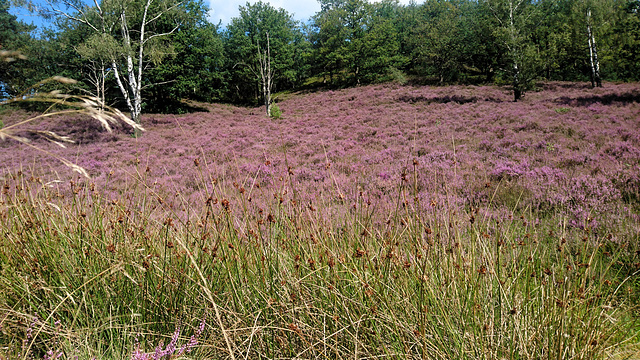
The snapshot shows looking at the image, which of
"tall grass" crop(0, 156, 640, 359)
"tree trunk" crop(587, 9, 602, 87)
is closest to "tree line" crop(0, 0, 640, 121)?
"tree trunk" crop(587, 9, 602, 87)

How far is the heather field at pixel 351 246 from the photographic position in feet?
5.40

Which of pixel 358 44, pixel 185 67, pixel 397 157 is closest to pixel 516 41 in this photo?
pixel 397 157

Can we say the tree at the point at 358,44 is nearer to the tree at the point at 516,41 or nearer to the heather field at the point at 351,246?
the tree at the point at 516,41

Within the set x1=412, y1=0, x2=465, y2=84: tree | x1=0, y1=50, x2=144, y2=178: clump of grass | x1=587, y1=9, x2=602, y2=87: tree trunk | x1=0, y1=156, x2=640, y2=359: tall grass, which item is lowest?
x1=0, y1=156, x2=640, y2=359: tall grass

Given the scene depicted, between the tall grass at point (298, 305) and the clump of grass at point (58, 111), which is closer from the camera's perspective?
the clump of grass at point (58, 111)

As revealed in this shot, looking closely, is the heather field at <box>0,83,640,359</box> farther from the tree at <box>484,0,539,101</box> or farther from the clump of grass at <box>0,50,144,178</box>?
the tree at <box>484,0,539,101</box>

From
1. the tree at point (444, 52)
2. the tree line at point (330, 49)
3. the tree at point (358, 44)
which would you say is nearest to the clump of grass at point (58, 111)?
the tree line at point (330, 49)

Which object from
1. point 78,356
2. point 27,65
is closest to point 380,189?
point 78,356

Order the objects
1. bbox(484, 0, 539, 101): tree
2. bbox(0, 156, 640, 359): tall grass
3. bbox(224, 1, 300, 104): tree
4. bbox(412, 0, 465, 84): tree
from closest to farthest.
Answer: bbox(0, 156, 640, 359): tall grass
bbox(484, 0, 539, 101): tree
bbox(412, 0, 465, 84): tree
bbox(224, 1, 300, 104): tree

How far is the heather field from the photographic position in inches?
64.8

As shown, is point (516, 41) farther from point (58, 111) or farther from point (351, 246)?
point (58, 111)

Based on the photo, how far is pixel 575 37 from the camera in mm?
30531

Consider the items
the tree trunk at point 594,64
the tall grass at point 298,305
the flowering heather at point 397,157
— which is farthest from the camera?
the tree trunk at point 594,64

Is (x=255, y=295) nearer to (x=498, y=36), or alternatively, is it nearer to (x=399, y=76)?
(x=498, y=36)
